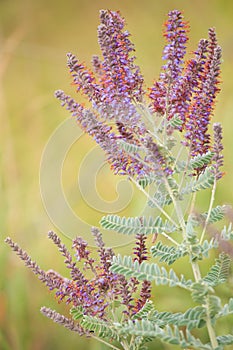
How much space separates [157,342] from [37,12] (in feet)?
3.01

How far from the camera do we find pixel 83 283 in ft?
1.74

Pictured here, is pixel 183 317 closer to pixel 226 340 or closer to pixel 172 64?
pixel 226 340

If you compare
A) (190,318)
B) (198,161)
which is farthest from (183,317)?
(198,161)

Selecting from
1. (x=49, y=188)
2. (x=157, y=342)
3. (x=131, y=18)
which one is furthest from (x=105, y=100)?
(x=131, y=18)

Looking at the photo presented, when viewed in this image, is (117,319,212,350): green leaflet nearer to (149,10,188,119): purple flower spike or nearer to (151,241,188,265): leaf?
(151,241,188,265): leaf

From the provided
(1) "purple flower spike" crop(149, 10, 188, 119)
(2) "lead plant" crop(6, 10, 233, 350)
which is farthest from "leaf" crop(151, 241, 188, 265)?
(1) "purple flower spike" crop(149, 10, 188, 119)

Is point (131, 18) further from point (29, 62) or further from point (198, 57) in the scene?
point (198, 57)

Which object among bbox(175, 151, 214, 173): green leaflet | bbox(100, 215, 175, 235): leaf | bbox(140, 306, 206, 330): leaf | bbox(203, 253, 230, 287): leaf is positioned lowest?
bbox(140, 306, 206, 330): leaf

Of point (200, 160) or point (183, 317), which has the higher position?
point (200, 160)

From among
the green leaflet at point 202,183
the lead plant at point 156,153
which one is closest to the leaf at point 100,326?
the lead plant at point 156,153

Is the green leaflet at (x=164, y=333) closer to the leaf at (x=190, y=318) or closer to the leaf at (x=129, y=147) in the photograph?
the leaf at (x=190, y=318)

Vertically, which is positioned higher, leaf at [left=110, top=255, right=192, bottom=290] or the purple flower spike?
the purple flower spike

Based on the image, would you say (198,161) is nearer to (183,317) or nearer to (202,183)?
(202,183)

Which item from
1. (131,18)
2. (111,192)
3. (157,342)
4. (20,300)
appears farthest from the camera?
(131,18)
